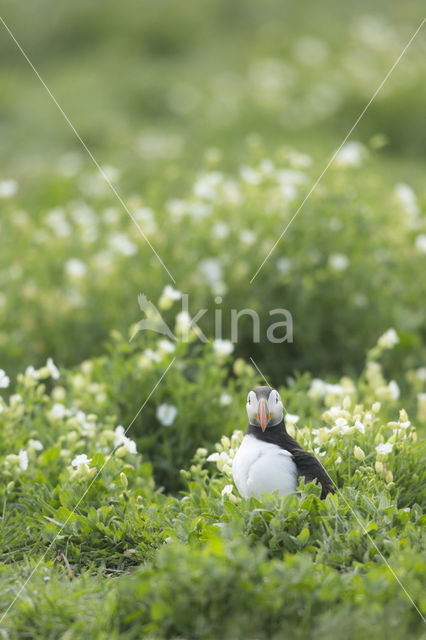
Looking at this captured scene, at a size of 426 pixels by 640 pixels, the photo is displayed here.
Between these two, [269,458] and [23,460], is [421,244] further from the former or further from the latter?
[23,460]

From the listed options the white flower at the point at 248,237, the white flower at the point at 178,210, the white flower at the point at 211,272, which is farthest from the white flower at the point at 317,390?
the white flower at the point at 178,210

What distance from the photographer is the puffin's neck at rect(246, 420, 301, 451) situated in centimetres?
280

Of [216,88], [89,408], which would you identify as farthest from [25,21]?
[89,408]

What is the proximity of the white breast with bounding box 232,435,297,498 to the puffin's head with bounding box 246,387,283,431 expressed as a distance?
0.08 m

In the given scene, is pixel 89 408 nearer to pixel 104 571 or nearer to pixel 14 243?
pixel 104 571

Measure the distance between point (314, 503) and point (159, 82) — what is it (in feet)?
32.0

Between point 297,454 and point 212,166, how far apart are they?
325 cm

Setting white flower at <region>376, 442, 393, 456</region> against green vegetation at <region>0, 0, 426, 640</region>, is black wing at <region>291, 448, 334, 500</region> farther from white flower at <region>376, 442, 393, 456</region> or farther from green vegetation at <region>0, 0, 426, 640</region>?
white flower at <region>376, 442, 393, 456</region>

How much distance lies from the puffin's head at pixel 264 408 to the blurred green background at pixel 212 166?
219 centimetres

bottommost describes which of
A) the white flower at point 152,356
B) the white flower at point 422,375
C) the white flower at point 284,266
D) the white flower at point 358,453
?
the white flower at point 422,375

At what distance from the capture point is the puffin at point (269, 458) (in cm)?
274

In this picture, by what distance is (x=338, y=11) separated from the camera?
44.4 feet

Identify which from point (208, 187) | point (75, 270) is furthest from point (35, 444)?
point (208, 187)

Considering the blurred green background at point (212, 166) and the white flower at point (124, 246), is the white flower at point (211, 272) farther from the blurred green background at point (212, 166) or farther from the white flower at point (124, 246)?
the white flower at point (124, 246)
